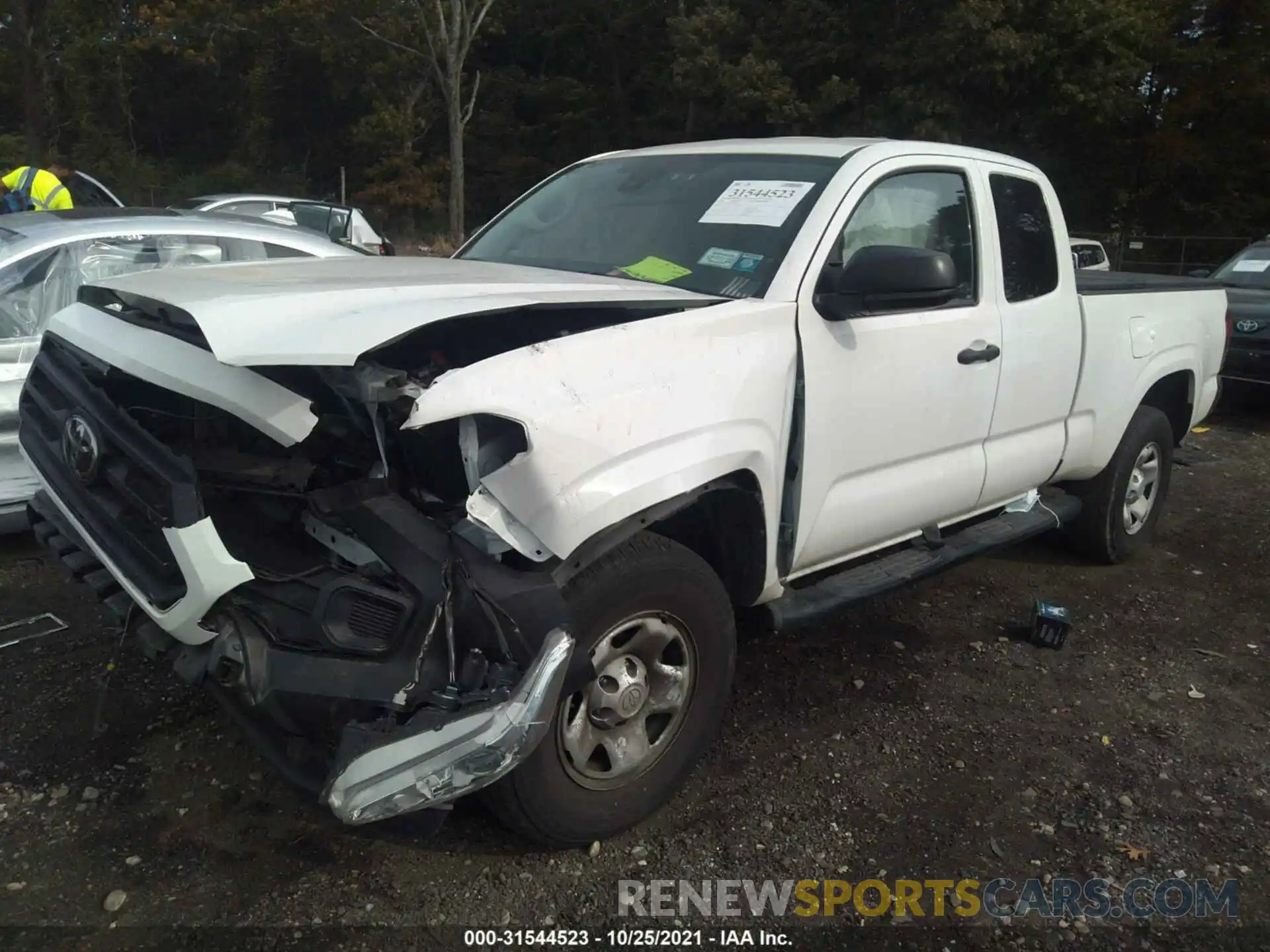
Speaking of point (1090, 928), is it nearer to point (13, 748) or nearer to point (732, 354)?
point (732, 354)

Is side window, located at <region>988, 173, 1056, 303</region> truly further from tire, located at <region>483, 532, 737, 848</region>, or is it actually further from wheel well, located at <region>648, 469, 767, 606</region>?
tire, located at <region>483, 532, 737, 848</region>

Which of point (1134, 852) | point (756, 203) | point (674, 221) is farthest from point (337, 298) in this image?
point (1134, 852)

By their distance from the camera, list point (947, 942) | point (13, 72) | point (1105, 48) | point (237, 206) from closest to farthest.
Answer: point (947, 942) < point (237, 206) < point (1105, 48) < point (13, 72)

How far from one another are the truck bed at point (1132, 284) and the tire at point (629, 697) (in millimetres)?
2727

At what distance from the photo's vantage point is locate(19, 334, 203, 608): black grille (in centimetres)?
256

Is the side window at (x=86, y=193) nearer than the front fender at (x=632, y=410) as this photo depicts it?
No

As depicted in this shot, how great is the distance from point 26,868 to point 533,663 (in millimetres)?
1593

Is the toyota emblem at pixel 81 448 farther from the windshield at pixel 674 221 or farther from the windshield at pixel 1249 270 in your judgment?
the windshield at pixel 1249 270

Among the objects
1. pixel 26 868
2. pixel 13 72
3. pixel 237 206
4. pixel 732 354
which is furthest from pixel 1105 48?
pixel 13 72

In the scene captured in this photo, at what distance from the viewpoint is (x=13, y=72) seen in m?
39.7

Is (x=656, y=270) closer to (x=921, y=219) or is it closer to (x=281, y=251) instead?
(x=921, y=219)

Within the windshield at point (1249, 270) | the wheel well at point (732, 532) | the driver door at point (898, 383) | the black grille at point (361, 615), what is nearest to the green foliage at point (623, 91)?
the windshield at point (1249, 270)

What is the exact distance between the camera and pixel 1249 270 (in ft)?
34.4

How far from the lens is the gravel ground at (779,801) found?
2691mm
